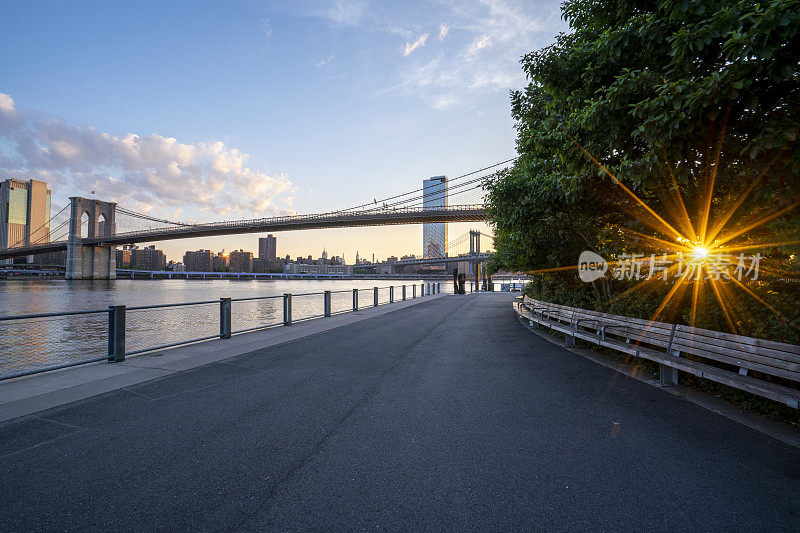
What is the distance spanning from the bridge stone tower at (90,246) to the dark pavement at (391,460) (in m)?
94.9

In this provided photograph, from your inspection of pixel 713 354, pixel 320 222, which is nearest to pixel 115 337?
pixel 713 354

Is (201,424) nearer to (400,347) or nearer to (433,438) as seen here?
(433,438)

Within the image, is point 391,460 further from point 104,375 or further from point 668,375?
point 104,375

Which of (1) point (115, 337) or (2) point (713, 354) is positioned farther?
(1) point (115, 337)

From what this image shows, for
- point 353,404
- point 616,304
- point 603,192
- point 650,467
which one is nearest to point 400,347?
point 353,404

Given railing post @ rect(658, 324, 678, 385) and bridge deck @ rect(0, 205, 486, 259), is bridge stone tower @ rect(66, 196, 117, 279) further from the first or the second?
railing post @ rect(658, 324, 678, 385)

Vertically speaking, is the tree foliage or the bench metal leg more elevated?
the tree foliage

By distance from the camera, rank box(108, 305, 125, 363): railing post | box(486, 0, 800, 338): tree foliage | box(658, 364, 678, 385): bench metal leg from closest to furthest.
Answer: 1. box(486, 0, 800, 338): tree foliage
2. box(658, 364, 678, 385): bench metal leg
3. box(108, 305, 125, 363): railing post

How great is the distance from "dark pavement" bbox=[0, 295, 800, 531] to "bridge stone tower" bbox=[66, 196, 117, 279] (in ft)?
311

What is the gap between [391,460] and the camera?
3201 mm

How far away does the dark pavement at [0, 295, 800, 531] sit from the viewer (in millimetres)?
2488

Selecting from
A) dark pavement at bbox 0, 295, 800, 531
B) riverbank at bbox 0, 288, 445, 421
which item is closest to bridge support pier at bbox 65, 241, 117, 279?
riverbank at bbox 0, 288, 445, 421

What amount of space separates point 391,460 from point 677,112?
4317 millimetres
